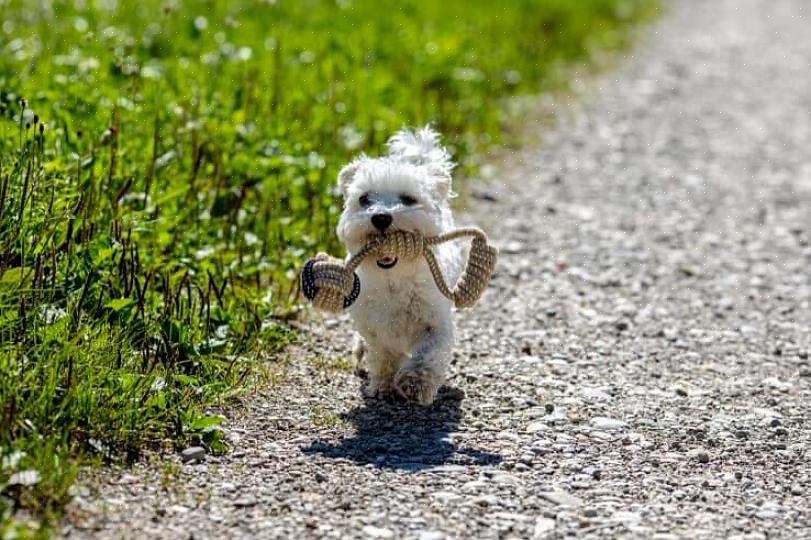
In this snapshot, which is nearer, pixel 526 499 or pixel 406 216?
pixel 526 499

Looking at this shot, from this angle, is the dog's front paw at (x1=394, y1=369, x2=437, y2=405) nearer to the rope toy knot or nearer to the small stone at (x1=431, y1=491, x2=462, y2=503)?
the rope toy knot

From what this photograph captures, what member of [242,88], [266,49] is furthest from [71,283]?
[266,49]

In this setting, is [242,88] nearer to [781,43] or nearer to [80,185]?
[80,185]

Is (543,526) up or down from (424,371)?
down

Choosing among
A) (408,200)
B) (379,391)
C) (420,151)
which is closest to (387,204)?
(408,200)

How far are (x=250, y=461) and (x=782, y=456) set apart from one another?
7.30 feet

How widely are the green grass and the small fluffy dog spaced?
25.3 inches

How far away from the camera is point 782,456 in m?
6.14

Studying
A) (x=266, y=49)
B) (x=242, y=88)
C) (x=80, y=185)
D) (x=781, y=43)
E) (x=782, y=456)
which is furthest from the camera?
(x=781, y=43)

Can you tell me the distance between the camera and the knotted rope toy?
6.24 metres

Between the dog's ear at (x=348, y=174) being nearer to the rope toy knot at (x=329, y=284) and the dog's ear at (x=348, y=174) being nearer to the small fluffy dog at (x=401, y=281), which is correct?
the small fluffy dog at (x=401, y=281)

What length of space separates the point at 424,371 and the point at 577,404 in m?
0.77

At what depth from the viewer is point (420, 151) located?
273 inches

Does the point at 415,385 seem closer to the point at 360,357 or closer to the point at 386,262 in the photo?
the point at 386,262
